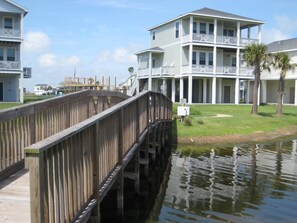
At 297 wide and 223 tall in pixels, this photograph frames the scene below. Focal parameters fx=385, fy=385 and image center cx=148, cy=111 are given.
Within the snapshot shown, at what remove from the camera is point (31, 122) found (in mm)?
8086

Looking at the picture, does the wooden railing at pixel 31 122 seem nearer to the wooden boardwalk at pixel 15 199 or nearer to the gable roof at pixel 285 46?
the wooden boardwalk at pixel 15 199

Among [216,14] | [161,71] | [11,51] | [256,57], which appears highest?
[216,14]

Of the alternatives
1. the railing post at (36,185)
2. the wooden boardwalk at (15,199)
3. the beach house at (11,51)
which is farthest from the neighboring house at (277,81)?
the railing post at (36,185)

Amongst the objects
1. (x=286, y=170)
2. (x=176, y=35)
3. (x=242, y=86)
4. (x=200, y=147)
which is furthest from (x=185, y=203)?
(x=242, y=86)

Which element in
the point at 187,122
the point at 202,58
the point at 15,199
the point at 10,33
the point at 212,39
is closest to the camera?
the point at 15,199

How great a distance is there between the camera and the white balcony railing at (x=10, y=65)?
121 ft

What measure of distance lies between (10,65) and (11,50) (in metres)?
2.71

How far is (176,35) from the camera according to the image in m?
43.5

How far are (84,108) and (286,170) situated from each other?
771 centimetres

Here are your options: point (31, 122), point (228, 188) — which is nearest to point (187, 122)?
point (228, 188)

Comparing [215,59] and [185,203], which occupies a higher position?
[215,59]

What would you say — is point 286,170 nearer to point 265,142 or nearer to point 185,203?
point 185,203

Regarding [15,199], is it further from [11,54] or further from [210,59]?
[210,59]

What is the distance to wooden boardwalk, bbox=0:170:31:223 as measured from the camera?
16.2ft
